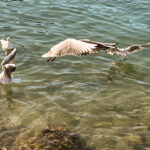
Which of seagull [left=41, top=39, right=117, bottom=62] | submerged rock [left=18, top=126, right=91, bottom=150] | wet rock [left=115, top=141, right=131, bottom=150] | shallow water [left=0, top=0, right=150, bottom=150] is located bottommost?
wet rock [left=115, top=141, right=131, bottom=150]

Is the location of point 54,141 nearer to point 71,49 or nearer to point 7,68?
point 71,49

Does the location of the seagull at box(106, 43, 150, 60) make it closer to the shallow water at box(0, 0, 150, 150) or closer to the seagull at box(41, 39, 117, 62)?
the shallow water at box(0, 0, 150, 150)

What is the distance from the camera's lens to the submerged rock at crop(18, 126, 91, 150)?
584 centimetres

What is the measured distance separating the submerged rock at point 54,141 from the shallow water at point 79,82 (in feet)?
0.83

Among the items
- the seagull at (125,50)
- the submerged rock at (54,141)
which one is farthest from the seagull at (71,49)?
the seagull at (125,50)

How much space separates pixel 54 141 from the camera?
5.98 metres

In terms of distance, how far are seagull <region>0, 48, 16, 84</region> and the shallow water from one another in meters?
0.42

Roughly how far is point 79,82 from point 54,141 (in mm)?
3062

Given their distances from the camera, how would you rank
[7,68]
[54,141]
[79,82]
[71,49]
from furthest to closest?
1. [79,82]
2. [7,68]
3. [71,49]
4. [54,141]

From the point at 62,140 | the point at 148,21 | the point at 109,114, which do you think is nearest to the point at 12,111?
the point at 62,140

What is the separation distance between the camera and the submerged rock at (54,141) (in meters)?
5.84

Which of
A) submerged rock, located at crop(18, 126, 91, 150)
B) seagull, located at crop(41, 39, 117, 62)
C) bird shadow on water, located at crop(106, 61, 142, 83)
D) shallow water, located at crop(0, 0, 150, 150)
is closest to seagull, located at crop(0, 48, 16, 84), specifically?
shallow water, located at crop(0, 0, 150, 150)

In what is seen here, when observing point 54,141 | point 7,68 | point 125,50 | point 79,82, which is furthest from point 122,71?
point 54,141

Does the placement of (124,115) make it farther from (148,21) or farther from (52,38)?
(148,21)
